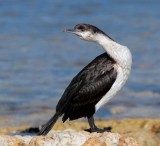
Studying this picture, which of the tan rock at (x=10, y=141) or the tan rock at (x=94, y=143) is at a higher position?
the tan rock at (x=94, y=143)

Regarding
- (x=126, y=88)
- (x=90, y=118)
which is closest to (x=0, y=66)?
(x=126, y=88)

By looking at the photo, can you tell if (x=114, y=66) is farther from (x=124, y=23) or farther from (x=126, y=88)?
(x=124, y=23)

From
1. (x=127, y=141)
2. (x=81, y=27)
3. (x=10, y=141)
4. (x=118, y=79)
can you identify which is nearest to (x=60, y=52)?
(x=81, y=27)

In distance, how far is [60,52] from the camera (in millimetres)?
19234

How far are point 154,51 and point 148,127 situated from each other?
22.3 feet

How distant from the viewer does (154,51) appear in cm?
1939

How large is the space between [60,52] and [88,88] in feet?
29.5

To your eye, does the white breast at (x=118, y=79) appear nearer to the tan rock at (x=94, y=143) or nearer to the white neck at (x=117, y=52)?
the white neck at (x=117, y=52)

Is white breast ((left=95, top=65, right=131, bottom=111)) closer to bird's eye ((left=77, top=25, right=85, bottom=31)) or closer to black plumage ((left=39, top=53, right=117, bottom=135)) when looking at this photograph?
black plumage ((left=39, top=53, right=117, bottom=135))

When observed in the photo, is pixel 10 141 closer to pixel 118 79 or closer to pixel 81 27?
pixel 118 79

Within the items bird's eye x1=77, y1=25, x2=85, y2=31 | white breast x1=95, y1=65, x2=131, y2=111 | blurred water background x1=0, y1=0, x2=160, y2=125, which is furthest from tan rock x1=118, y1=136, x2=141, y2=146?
blurred water background x1=0, y1=0, x2=160, y2=125

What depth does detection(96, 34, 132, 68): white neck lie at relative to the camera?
10.1 m

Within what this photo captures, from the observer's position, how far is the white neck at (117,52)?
10125mm

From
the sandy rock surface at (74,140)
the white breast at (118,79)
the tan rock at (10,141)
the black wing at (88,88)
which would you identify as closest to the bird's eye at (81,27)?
the black wing at (88,88)
